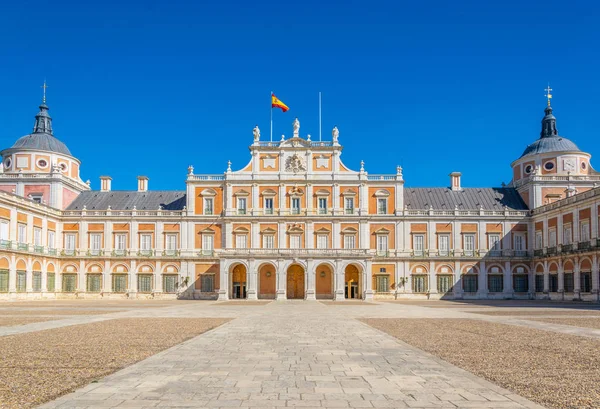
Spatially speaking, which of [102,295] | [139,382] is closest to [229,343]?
[139,382]

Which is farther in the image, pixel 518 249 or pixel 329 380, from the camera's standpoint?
pixel 518 249

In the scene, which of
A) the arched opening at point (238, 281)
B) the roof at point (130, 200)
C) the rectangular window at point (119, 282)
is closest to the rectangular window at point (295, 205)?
the arched opening at point (238, 281)

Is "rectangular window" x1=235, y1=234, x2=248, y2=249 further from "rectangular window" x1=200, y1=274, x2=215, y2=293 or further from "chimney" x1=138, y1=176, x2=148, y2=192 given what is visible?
"chimney" x1=138, y1=176, x2=148, y2=192

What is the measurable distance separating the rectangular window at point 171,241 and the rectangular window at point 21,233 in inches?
537

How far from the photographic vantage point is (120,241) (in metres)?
63.4

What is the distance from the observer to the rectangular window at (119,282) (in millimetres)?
62594

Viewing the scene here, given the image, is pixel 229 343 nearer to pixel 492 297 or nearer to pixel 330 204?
pixel 330 204

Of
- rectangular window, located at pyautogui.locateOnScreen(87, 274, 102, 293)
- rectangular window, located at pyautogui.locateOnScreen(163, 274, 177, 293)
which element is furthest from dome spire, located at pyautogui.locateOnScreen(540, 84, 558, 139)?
rectangular window, located at pyautogui.locateOnScreen(87, 274, 102, 293)

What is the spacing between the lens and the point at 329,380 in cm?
1016

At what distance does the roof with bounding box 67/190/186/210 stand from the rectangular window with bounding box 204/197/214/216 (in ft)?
10.6

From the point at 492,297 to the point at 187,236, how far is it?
102 feet

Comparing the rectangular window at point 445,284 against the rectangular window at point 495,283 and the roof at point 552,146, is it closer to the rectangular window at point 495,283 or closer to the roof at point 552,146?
the rectangular window at point 495,283

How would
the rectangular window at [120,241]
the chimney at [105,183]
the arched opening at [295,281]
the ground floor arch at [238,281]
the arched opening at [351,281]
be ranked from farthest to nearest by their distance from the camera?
the chimney at [105,183] → the rectangular window at [120,241] → the arched opening at [295,281] → the arched opening at [351,281] → the ground floor arch at [238,281]

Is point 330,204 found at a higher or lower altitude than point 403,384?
higher
